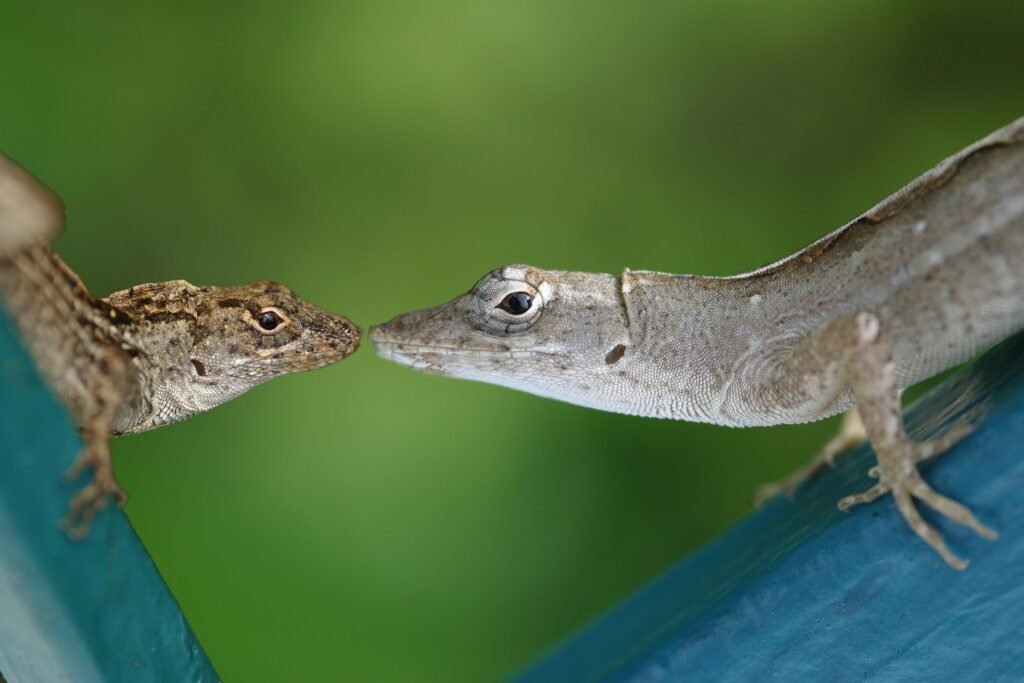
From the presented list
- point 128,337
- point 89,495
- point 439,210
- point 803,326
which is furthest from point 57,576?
point 439,210

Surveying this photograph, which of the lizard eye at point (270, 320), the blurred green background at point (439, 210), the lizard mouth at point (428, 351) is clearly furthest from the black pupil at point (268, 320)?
the blurred green background at point (439, 210)

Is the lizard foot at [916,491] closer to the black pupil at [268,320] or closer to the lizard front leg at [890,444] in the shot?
the lizard front leg at [890,444]

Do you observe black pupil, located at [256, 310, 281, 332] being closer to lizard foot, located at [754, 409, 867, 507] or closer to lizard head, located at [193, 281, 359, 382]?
lizard head, located at [193, 281, 359, 382]

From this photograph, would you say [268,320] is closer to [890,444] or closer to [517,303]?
[517,303]

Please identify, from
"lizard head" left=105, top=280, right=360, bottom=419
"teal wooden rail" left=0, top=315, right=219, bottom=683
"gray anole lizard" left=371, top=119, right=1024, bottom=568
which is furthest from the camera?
"lizard head" left=105, top=280, right=360, bottom=419

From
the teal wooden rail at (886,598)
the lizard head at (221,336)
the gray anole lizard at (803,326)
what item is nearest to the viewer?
the teal wooden rail at (886,598)

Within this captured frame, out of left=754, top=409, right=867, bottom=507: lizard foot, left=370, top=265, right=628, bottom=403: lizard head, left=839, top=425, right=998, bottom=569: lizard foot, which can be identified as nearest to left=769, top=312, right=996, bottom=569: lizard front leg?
left=839, top=425, right=998, bottom=569: lizard foot
